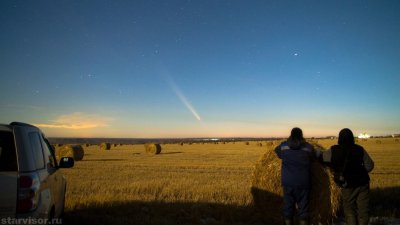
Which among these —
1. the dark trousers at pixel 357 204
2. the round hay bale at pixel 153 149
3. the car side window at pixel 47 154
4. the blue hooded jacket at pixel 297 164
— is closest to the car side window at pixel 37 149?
the car side window at pixel 47 154

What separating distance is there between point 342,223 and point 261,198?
6.00 feet

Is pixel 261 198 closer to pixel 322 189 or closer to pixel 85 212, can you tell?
pixel 322 189

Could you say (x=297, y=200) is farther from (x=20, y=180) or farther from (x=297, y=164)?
(x=20, y=180)

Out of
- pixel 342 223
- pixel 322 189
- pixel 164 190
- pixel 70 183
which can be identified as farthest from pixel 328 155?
pixel 70 183

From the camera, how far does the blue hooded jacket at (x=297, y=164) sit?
6.96m

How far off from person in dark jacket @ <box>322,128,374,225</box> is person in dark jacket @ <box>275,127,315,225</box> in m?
0.55

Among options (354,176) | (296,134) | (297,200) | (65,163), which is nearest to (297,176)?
(297,200)

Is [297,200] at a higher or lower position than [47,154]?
lower

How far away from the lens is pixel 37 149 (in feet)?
16.6

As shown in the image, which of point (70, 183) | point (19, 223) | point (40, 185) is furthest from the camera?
point (70, 183)

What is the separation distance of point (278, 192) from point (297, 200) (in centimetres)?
214

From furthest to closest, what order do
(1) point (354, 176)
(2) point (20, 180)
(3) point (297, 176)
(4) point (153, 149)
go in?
(4) point (153, 149), (3) point (297, 176), (1) point (354, 176), (2) point (20, 180)

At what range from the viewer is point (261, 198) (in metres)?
9.30

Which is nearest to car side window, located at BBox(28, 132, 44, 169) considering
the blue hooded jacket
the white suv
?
the white suv
